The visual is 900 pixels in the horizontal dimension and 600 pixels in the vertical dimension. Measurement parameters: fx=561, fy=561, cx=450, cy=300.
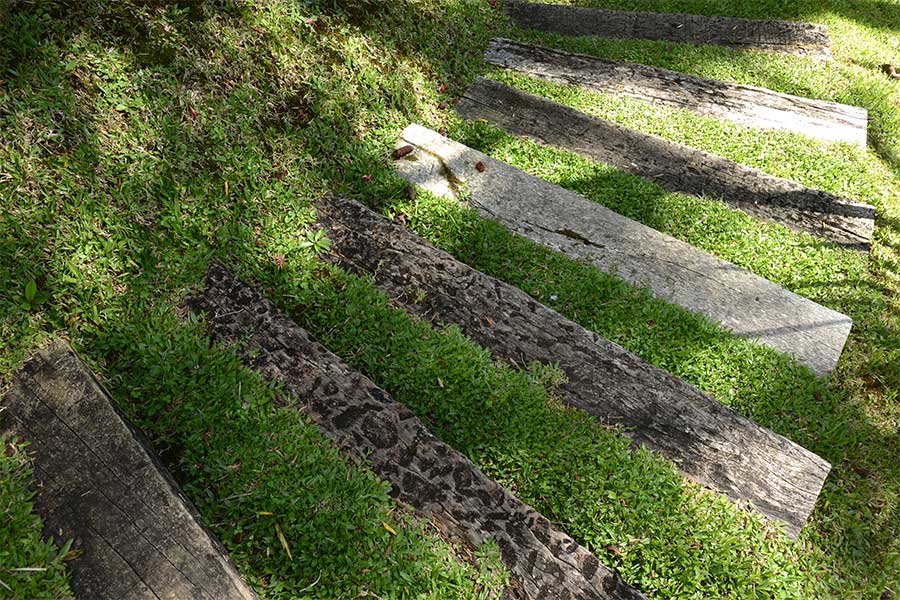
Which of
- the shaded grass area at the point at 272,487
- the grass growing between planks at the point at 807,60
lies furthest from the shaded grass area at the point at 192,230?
the grass growing between planks at the point at 807,60

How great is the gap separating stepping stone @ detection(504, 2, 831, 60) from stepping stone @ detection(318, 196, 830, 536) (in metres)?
4.49

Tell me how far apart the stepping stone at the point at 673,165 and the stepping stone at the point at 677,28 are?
2100 millimetres

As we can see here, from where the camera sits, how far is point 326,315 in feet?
11.0

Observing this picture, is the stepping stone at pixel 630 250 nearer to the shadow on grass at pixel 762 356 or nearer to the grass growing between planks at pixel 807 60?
the shadow on grass at pixel 762 356

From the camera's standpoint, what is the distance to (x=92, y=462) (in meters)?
2.30

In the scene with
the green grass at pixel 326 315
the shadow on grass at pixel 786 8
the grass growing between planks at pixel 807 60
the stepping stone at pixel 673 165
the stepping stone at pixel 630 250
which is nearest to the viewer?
the green grass at pixel 326 315

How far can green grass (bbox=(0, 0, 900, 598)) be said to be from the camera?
255cm

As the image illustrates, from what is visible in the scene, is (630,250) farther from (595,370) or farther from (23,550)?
(23,550)

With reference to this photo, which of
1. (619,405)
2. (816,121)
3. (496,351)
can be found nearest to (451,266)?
(496,351)

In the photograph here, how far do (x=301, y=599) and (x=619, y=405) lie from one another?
6.04 ft

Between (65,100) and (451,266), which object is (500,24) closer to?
(451,266)

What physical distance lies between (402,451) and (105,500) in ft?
4.01

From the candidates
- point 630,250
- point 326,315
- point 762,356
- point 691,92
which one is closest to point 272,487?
point 326,315

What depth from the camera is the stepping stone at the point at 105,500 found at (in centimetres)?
206
